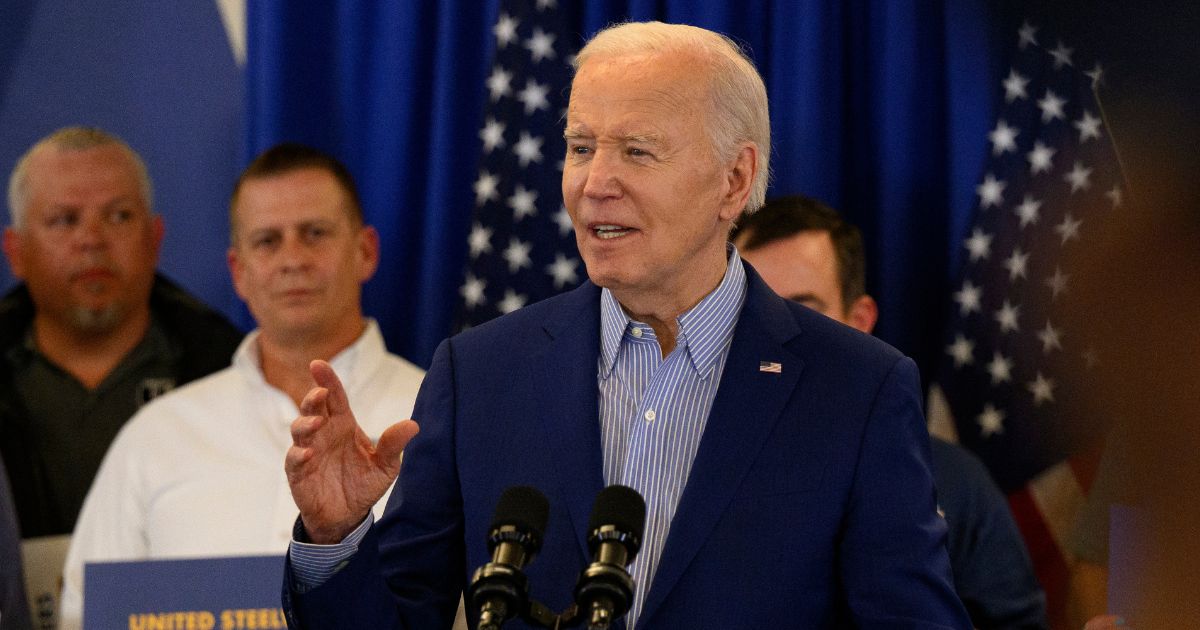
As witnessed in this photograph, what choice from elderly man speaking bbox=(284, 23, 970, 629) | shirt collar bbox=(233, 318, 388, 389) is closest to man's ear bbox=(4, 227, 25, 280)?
shirt collar bbox=(233, 318, 388, 389)

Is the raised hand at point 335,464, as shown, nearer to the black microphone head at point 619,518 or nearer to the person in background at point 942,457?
the black microphone head at point 619,518

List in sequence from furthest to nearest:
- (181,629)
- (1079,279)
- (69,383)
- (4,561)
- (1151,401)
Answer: (69,383), (4,561), (181,629), (1079,279), (1151,401)

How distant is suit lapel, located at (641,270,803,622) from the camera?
6.21ft

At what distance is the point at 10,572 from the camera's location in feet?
11.5

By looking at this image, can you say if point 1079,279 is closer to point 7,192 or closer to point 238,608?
point 238,608

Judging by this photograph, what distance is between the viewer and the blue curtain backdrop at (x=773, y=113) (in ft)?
13.2

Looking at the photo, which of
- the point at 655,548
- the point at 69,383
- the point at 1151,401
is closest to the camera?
the point at 1151,401

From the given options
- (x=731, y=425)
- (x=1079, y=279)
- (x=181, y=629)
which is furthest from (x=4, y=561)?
(x=1079, y=279)

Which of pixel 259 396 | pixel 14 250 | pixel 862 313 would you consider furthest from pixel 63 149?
pixel 862 313

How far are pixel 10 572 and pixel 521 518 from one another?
2.42 m

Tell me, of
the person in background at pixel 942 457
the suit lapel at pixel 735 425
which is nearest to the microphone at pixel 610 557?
the suit lapel at pixel 735 425

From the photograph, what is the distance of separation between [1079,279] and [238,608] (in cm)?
192

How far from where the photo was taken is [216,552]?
364cm

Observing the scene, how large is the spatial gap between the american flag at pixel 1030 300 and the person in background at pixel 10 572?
8.15 feet
